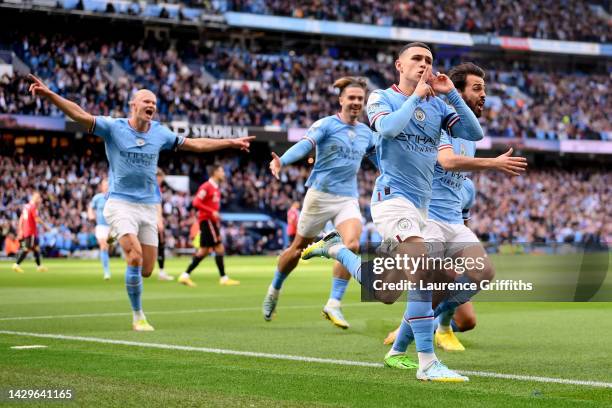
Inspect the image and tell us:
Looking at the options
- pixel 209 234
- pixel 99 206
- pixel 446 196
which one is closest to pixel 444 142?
pixel 446 196

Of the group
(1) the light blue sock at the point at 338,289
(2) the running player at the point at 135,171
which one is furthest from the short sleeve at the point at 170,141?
(1) the light blue sock at the point at 338,289

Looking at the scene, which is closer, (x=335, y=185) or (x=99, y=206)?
(x=335, y=185)

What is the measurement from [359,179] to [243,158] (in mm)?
6048

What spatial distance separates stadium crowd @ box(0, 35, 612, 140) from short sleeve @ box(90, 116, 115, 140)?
30.2 meters

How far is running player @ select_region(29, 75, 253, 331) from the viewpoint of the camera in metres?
10.2

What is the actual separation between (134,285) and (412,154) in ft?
14.5

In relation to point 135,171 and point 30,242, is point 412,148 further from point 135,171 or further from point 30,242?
point 30,242

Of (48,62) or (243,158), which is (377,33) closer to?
(243,158)

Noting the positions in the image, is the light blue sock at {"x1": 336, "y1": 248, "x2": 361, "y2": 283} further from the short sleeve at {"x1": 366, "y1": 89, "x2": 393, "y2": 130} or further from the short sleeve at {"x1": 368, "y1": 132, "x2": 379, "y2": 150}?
the short sleeve at {"x1": 366, "y1": 89, "x2": 393, "y2": 130}

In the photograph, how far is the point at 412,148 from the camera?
7.00 meters

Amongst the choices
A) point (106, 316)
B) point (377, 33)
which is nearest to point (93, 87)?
point (377, 33)

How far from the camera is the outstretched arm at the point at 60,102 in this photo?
870 cm

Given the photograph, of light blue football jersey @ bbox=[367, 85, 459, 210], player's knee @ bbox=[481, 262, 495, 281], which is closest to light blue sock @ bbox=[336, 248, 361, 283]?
player's knee @ bbox=[481, 262, 495, 281]

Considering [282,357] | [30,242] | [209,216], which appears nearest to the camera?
[282,357]
